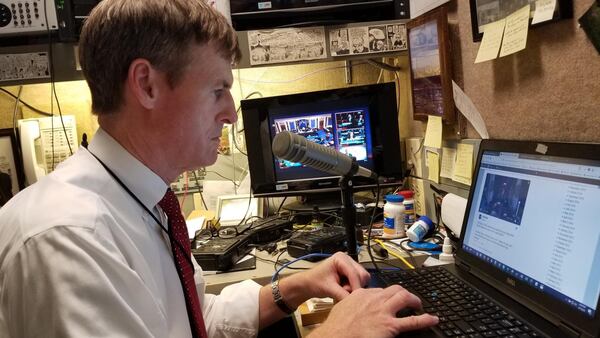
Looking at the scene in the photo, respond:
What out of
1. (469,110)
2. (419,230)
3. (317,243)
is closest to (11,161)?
(317,243)

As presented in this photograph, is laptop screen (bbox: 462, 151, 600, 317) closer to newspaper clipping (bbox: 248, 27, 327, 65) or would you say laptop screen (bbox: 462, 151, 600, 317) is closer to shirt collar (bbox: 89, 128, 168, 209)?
shirt collar (bbox: 89, 128, 168, 209)

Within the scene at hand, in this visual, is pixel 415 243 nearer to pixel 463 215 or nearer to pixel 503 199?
pixel 463 215

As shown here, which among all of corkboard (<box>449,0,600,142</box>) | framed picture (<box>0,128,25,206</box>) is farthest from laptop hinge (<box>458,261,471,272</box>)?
framed picture (<box>0,128,25,206</box>)

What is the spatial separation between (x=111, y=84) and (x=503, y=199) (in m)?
0.71

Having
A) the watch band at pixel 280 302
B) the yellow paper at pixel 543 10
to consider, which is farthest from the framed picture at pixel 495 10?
the watch band at pixel 280 302

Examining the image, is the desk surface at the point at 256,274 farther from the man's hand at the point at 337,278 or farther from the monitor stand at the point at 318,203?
the monitor stand at the point at 318,203

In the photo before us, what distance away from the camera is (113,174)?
0.71 meters

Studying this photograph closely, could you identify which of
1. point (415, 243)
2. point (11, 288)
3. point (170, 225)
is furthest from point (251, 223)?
point (11, 288)

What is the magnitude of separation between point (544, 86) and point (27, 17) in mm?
1587

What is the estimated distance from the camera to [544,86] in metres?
0.82

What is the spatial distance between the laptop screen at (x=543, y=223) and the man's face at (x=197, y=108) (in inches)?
20.8

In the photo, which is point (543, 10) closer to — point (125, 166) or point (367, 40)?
point (125, 166)

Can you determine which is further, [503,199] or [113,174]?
[503,199]

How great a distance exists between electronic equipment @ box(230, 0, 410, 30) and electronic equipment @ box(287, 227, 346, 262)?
2.60 feet
